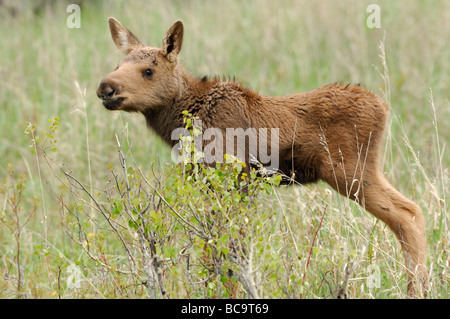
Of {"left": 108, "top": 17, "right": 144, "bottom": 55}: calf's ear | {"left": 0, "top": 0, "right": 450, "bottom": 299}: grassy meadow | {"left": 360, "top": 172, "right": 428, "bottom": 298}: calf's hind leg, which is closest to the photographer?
{"left": 360, "top": 172, "right": 428, "bottom": 298}: calf's hind leg

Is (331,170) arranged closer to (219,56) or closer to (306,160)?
(306,160)

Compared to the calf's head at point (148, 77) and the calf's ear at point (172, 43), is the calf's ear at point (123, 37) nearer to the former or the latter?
the calf's head at point (148, 77)

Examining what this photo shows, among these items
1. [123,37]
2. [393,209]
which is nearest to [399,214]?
[393,209]

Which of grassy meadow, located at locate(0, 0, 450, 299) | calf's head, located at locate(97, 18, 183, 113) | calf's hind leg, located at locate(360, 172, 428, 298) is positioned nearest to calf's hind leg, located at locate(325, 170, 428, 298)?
calf's hind leg, located at locate(360, 172, 428, 298)

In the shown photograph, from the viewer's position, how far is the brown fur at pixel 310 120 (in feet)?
15.3

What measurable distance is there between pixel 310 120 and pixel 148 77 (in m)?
1.29

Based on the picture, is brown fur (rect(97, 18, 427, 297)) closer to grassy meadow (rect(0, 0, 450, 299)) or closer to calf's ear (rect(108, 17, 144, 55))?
calf's ear (rect(108, 17, 144, 55))

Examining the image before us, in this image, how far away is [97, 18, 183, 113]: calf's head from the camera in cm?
471

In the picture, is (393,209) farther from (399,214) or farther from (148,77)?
(148,77)

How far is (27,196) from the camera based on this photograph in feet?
24.8

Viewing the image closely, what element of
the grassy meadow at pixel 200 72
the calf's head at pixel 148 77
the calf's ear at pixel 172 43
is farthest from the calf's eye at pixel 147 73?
the grassy meadow at pixel 200 72

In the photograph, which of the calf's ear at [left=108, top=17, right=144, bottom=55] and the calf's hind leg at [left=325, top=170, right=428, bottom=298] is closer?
the calf's hind leg at [left=325, top=170, right=428, bottom=298]

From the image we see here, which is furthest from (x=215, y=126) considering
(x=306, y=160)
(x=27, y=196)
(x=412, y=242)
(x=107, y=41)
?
(x=107, y=41)
